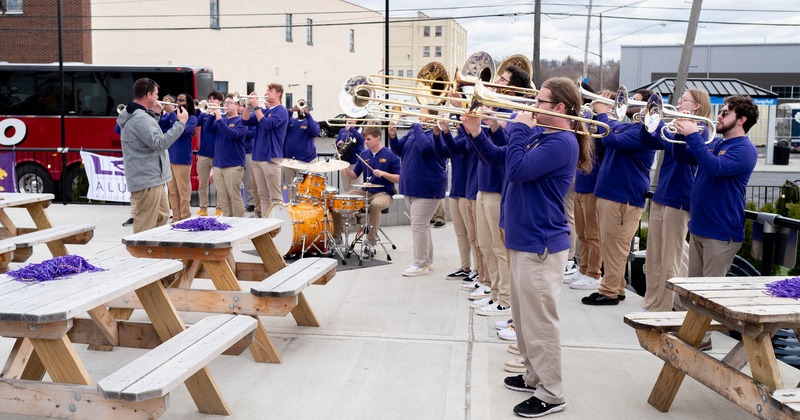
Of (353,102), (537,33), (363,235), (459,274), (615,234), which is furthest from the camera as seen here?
(537,33)

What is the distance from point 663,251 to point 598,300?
1.04m

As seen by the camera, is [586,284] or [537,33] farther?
[537,33]

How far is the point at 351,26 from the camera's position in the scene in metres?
46.3

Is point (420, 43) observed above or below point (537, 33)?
above

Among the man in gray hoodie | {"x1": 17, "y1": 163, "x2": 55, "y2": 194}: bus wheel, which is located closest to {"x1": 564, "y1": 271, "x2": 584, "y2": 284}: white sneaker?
the man in gray hoodie

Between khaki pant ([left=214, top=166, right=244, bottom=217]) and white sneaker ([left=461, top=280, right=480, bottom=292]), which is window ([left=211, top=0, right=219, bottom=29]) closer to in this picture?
khaki pant ([left=214, top=166, right=244, bottom=217])

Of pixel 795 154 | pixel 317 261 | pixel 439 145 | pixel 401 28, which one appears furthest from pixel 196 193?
pixel 401 28

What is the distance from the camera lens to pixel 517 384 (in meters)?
4.86

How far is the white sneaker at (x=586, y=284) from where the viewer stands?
781 centimetres

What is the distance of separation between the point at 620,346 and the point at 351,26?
139 ft

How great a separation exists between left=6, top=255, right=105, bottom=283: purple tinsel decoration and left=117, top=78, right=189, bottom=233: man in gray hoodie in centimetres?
312

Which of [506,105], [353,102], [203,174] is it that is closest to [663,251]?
[506,105]

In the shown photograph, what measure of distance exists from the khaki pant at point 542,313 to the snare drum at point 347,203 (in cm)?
454

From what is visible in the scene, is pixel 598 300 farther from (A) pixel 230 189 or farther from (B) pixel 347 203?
(A) pixel 230 189
